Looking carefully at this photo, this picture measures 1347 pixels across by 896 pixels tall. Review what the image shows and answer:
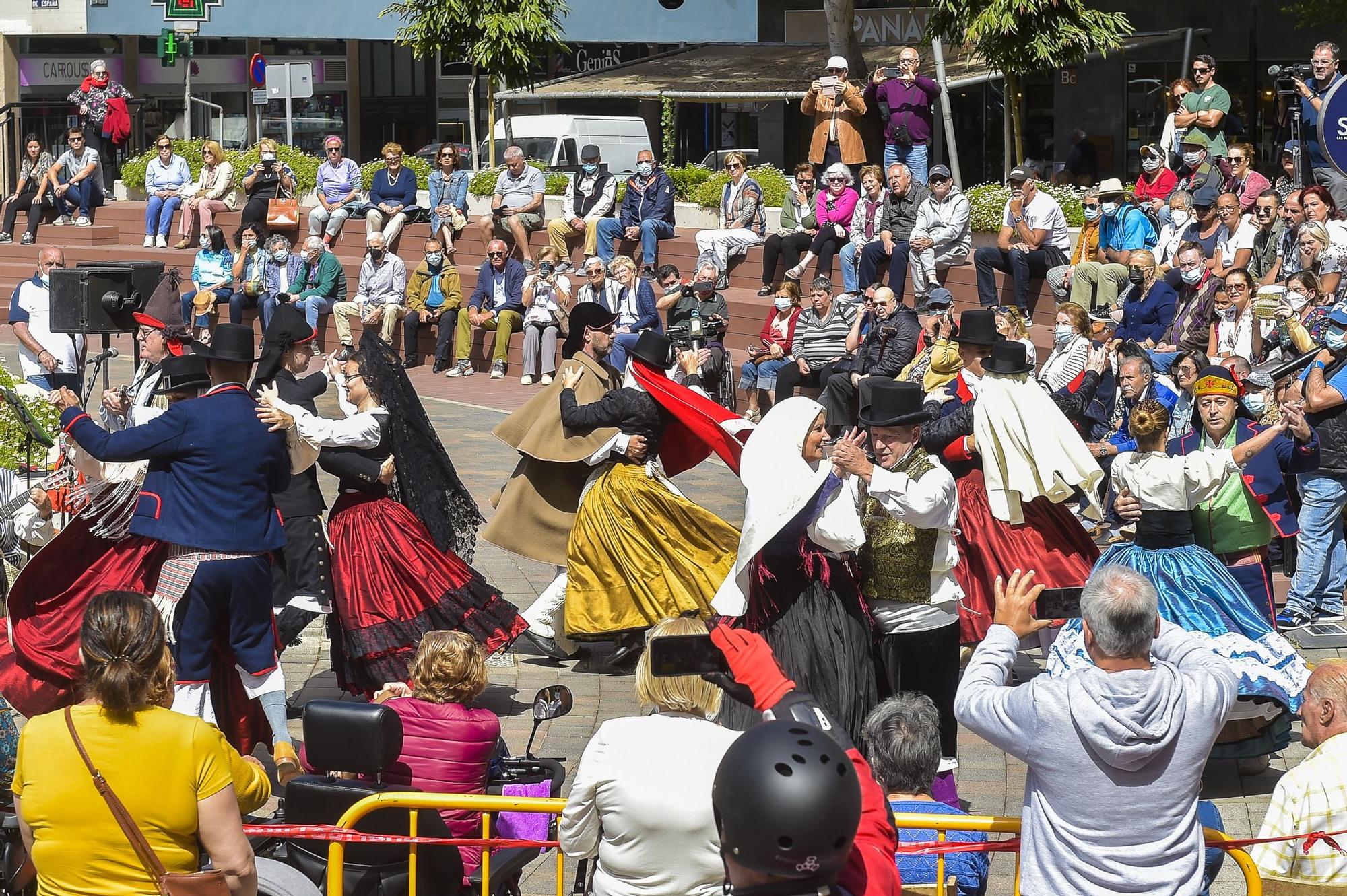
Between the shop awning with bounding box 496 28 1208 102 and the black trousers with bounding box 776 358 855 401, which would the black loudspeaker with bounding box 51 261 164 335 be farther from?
the shop awning with bounding box 496 28 1208 102

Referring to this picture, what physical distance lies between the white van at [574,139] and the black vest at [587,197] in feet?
17.8

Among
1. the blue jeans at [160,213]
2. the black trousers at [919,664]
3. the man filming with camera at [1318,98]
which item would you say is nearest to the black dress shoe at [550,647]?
the black trousers at [919,664]

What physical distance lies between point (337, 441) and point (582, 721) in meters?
1.73

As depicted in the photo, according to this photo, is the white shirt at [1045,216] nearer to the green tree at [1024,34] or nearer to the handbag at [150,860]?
the green tree at [1024,34]

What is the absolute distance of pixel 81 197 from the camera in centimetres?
2447

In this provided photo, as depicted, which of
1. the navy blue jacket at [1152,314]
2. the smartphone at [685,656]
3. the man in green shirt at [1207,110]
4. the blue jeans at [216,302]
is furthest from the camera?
the blue jeans at [216,302]

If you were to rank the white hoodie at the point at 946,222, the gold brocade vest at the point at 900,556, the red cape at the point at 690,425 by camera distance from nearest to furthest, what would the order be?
the gold brocade vest at the point at 900,556 < the red cape at the point at 690,425 < the white hoodie at the point at 946,222

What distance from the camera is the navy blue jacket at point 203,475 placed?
258 inches

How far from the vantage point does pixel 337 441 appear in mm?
7621

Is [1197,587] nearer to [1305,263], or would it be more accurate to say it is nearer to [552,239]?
[1305,263]

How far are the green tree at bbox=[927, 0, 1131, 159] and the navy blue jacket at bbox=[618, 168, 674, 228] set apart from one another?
3.99m

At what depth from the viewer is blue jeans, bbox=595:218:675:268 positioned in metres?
19.4

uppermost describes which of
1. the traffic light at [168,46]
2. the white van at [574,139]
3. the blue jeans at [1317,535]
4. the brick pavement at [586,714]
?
the traffic light at [168,46]

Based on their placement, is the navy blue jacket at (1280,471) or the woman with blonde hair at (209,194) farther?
the woman with blonde hair at (209,194)
